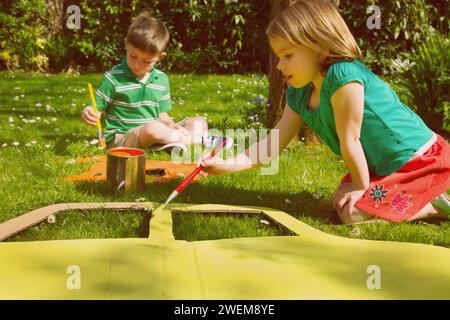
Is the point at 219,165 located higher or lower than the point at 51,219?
higher

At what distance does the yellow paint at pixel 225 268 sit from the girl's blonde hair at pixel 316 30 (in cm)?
75

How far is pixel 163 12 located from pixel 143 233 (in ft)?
22.6

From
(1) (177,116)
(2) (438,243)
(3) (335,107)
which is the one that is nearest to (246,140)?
(1) (177,116)

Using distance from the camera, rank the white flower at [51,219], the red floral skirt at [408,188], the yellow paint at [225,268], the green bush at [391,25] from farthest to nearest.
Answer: the green bush at [391,25] → the red floral skirt at [408,188] → the white flower at [51,219] → the yellow paint at [225,268]

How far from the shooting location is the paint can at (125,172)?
105 inches

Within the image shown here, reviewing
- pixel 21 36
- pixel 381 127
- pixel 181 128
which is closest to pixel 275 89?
pixel 181 128

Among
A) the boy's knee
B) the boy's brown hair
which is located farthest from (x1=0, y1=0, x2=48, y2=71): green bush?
the boy's knee

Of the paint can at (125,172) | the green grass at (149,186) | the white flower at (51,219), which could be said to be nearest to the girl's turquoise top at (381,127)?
the green grass at (149,186)

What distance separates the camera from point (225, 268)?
1725 millimetres

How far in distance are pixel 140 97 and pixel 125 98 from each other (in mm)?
95

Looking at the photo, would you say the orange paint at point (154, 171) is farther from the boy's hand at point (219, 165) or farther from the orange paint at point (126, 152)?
the boy's hand at point (219, 165)

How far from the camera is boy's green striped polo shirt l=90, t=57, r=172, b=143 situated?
11.7 ft

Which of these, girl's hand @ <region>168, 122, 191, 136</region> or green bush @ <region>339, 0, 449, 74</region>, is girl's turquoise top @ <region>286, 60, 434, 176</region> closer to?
girl's hand @ <region>168, 122, 191, 136</region>

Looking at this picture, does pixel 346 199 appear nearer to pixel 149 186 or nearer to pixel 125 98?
pixel 149 186
